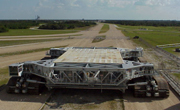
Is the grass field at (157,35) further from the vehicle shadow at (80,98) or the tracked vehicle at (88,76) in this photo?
the vehicle shadow at (80,98)

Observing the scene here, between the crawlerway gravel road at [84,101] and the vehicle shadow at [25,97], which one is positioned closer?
the crawlerway gravel road at [84,101]

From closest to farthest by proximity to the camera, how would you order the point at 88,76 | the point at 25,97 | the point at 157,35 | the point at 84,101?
the point at 88,76 < the point at 84,101 < the point at 25,97 < the point at 157,35

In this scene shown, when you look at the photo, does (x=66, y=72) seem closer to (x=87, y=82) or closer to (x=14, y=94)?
(x=87, y=82)

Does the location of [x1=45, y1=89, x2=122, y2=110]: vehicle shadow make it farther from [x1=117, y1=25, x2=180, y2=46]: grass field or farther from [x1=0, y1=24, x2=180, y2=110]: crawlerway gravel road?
[x1=117, y1=25, x2=180, y2=46]: grass field

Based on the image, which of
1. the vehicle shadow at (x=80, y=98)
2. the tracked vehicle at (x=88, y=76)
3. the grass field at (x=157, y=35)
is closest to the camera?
the tracked vehicle at (x=88, y=76)

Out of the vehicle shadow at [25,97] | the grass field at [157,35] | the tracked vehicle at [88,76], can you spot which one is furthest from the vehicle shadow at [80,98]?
the grass field at [157,35]

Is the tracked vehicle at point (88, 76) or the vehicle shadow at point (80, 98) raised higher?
the tracked vehicle at point (88, 76)

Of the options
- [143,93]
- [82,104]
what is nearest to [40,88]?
[82,104]

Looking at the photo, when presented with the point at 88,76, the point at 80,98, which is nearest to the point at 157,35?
the point at 80,98

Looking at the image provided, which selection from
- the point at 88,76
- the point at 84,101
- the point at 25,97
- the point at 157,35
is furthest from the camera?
the point at 157,35

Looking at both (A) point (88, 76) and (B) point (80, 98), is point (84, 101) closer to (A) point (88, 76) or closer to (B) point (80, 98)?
(B) point (80, 98)

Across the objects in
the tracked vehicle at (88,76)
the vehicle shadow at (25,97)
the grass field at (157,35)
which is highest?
the grass field at (157,35)

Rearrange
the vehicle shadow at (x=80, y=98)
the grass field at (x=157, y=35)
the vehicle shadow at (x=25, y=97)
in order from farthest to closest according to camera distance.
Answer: the grass field at (x=157, y=35)
the vehicle shadow at (x=25, y=97)
the vehicle shadow at (x=80, y=98)

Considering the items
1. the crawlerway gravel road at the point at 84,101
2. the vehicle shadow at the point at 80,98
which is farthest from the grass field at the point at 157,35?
the vehicle shadow at the point at 80,98
